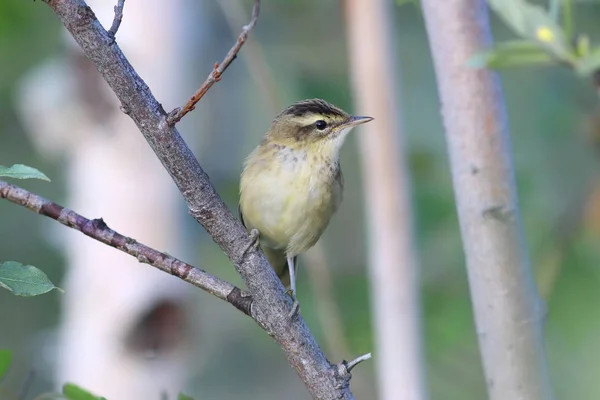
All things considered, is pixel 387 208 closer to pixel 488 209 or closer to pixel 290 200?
pixel 290 200

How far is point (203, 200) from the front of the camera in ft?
5.08

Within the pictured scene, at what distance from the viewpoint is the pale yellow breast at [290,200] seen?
9.37 ft

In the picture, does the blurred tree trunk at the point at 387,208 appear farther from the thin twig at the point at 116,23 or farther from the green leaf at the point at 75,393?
the thin twig at the point at 116,23

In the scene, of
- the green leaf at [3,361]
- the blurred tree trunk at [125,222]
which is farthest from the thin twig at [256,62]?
the green leaf at [3,361]

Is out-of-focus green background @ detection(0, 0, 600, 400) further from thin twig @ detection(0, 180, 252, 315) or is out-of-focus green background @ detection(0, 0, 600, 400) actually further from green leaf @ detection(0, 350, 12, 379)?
green leaf @ detection(0, 350, 12, 379)

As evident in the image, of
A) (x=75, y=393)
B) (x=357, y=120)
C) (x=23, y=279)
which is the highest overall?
(x=357, y=120)

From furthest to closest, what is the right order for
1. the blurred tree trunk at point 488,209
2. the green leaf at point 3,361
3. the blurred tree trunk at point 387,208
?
the blurred tree trunk at point 387,208, the blurred tree trunk at point 488,209, the green leaf at point 3,361

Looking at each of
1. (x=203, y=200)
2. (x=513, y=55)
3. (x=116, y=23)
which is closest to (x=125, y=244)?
(x=203, y=200)

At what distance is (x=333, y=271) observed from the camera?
18.2 ft

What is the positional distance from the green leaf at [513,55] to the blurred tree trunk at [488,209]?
160mm

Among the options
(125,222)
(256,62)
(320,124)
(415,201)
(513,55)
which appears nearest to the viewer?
(513,55)

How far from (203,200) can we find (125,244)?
0.55 ft

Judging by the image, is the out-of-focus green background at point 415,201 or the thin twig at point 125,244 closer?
the thin twig at point 125,244

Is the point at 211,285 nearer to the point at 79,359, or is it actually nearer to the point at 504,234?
the point at 504,234
